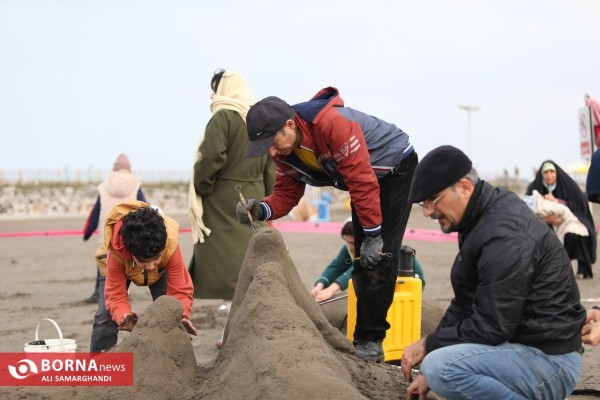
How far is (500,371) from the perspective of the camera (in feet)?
13.1

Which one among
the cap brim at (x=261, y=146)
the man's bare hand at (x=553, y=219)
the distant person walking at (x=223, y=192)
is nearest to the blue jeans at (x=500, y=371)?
the cap brim at (x=261, y=146)

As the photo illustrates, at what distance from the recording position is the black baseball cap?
507 centimetres

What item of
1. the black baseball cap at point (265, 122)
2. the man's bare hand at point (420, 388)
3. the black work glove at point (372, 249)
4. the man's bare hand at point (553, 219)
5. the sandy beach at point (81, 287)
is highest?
the black baseball cap at point (265, 122)

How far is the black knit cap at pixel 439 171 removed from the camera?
401 centimetres

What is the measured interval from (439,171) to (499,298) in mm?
636

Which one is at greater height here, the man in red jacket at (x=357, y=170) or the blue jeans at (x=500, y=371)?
the man in red jacket at (x=357, y=170)

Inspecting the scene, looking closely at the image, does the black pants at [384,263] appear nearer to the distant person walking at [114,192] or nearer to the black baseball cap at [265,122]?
the black baseball cap at [265,122]

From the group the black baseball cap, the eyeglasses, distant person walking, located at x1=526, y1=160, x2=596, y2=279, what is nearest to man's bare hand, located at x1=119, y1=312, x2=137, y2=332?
the black baseball cap

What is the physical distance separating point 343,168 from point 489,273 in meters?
1.57

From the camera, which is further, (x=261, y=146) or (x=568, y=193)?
(x=568, y=193)

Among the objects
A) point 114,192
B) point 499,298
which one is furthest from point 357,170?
point 114,192

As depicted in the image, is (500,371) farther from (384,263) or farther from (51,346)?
(51,346)

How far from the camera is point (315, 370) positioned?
3.89 m

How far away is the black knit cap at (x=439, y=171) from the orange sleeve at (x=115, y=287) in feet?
7.59
